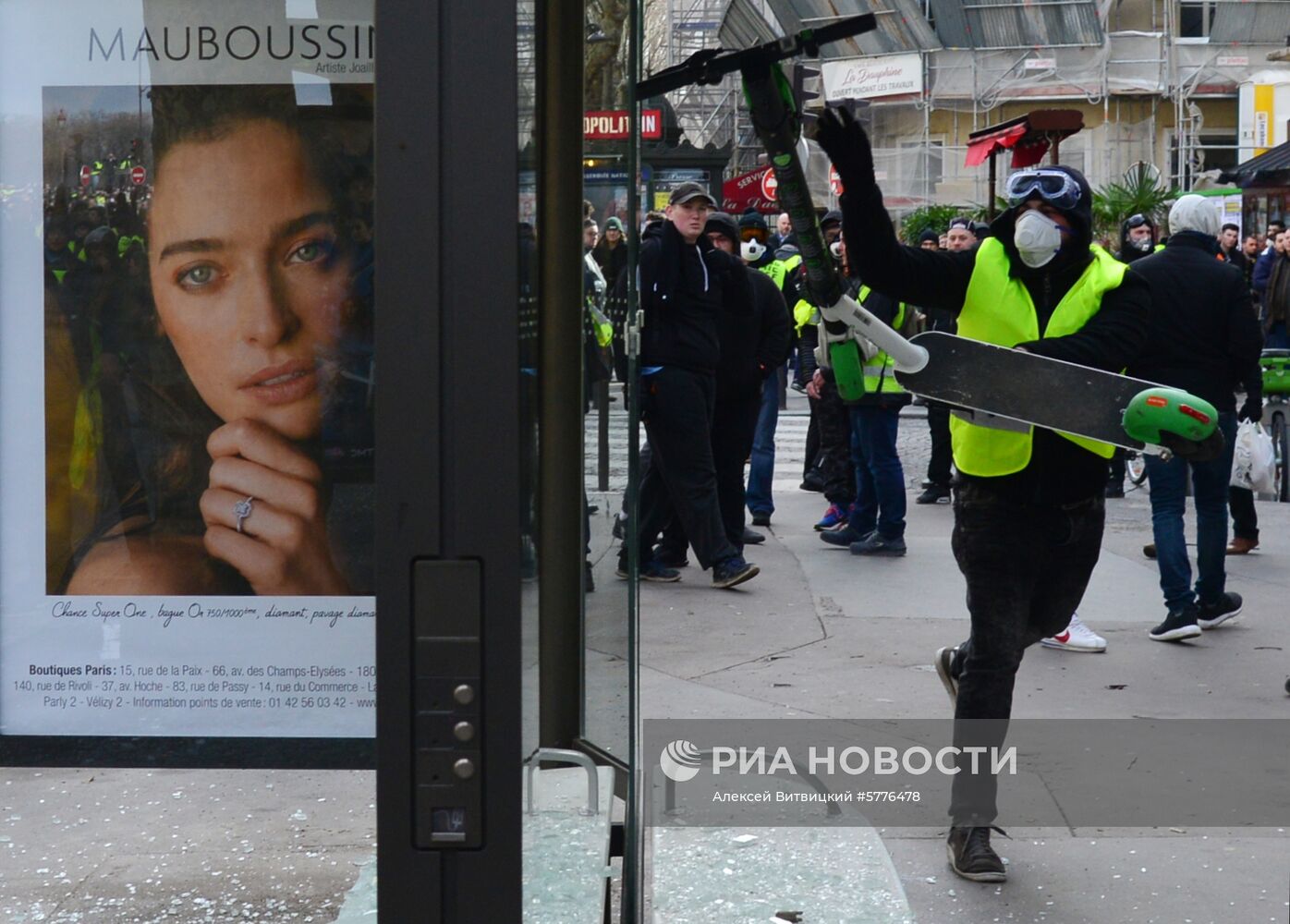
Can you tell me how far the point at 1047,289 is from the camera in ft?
14.3

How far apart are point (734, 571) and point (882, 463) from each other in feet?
5.04

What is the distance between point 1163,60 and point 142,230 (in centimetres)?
3238

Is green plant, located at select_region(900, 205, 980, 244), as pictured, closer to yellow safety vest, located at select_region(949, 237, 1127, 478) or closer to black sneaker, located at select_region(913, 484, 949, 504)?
black sneaker, located at select_region(913, 484, 949, 504)

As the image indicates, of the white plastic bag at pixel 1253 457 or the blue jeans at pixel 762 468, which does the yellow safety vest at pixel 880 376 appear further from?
the white plastic bag at pixel 1253 457

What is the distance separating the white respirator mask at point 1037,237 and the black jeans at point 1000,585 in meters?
0.61

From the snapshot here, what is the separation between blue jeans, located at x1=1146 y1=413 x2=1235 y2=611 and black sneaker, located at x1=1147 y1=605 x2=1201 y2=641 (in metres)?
0.03

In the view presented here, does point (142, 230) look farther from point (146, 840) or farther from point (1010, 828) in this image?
point (1010, 828)

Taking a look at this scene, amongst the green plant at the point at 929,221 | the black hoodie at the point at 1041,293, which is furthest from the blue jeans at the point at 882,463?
the green plant at the point at 929,221

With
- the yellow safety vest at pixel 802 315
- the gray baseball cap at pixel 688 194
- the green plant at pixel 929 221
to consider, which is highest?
the green plant at pixel 929 221

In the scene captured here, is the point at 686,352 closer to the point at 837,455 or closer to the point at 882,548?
the point at 882,548

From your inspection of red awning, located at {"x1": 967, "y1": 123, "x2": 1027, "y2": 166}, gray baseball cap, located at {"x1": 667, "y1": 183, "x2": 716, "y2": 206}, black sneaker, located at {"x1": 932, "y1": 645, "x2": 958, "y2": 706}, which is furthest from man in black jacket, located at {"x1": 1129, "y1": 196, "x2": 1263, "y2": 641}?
red awning, located at {"x1": 967, "y1": 123, "x2": 1027, "y2": 166}

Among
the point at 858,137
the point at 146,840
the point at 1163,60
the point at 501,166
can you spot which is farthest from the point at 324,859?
the point at 1163,60

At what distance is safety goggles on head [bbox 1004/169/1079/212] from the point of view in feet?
13.9

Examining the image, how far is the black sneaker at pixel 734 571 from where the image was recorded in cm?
837
